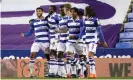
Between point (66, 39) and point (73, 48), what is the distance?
12.1 inches

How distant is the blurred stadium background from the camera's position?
18.5 meters

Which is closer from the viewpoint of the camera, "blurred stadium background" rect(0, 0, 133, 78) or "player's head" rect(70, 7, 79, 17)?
"player's head" rect(70, 7, 79, 17)

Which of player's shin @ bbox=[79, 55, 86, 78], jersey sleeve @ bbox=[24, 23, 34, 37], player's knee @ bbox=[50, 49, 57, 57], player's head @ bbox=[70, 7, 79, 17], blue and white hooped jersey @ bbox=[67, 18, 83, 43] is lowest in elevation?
player's shin @ bbox=[79, 55, 86, 78]

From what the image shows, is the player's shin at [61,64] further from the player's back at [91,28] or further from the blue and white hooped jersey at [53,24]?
the player's back at [91,28]

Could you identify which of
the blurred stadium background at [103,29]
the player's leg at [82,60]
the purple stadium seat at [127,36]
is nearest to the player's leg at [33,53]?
the blurred stadium background at [103,29]

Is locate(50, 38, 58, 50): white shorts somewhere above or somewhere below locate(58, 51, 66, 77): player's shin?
above

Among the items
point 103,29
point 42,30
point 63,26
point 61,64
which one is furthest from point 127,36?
point 42,30

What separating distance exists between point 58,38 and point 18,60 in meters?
1.94

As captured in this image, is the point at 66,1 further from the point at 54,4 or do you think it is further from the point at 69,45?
the point at 69,45

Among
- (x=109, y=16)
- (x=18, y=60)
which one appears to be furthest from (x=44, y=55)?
(x=109, y=16)

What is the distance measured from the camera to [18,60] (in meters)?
19.1

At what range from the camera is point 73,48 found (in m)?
17.4

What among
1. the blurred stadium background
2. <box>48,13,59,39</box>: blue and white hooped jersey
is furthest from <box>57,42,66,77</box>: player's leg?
the blurred stadium background

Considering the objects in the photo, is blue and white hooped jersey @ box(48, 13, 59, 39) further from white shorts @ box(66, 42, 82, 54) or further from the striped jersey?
white shorts @ box(66, 42, 82, 54)
